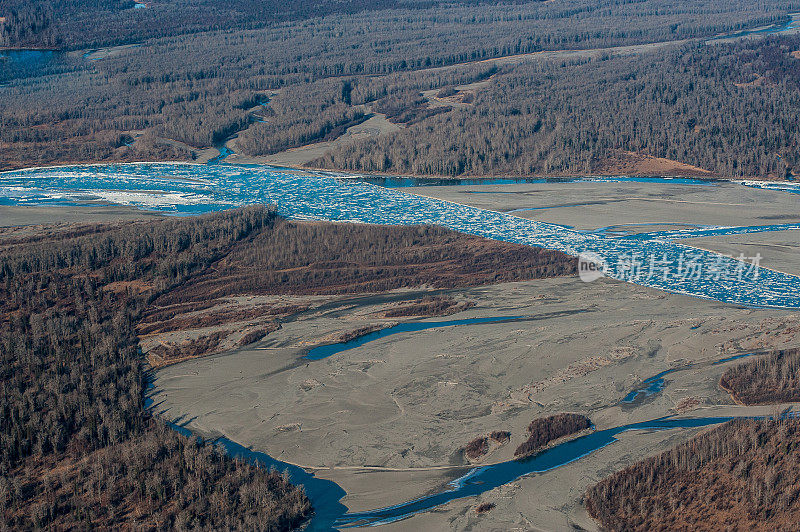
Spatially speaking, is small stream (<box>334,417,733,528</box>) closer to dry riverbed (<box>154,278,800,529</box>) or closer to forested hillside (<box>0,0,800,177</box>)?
dry riverbed (<box>154,278,800,529</box>)

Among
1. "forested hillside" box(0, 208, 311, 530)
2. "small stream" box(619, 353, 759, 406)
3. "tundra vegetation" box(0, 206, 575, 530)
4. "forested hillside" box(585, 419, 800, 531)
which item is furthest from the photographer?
"small stream" box(619, 353, 759, 406)

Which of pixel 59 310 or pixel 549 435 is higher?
pixel 59 310

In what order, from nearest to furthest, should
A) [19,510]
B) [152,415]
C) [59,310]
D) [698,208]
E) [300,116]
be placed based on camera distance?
[19,510], [152,415], [59,310], [698,208], [300,116]

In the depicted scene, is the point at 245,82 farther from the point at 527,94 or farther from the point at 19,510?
the point at 19,510

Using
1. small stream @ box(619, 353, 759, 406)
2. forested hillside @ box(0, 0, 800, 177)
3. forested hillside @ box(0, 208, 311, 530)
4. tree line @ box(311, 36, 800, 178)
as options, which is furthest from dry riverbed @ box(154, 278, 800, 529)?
forested hillside @ box(0, 0, 800, 177)

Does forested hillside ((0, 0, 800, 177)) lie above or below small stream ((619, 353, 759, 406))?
above

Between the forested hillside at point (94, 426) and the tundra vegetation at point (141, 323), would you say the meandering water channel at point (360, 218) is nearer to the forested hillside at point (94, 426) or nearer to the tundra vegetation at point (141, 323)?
the forested hillside at point (94, 426)

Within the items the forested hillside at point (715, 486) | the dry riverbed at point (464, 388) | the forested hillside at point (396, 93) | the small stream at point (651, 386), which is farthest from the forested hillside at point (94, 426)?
the forested hillside at point (396, 93)

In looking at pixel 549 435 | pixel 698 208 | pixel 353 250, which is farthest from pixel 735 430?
pixel 698 208
